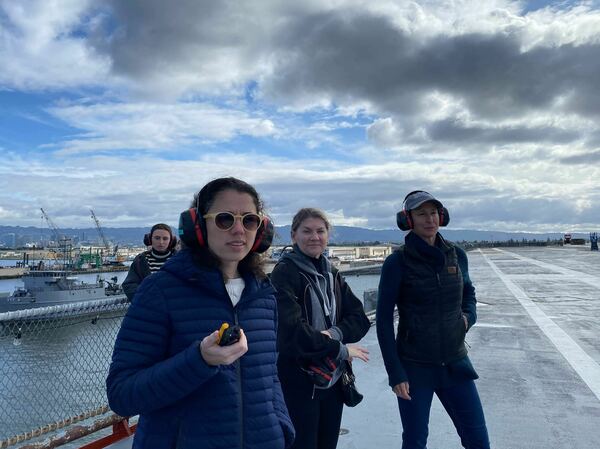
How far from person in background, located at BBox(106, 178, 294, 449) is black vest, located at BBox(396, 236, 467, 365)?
46.7 inches

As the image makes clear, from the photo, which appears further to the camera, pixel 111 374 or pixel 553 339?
pixel 553 339

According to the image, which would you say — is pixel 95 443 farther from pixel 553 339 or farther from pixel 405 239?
pixel 553 339

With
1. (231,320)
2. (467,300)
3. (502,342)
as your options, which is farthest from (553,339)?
(231,320)

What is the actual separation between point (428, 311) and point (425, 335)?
0.14m

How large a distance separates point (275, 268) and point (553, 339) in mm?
5599

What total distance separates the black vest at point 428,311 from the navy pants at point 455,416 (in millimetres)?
189

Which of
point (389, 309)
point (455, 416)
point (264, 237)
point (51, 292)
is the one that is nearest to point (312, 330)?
point (389, 309)

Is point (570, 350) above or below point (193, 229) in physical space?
below

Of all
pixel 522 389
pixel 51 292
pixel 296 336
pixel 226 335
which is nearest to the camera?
pixel 226 335

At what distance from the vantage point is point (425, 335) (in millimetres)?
2910

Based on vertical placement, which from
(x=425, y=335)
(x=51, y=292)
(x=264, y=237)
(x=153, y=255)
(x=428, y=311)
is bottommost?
(x=51, y=292)

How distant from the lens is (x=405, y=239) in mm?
3021

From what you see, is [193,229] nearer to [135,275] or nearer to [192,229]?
[192,229]

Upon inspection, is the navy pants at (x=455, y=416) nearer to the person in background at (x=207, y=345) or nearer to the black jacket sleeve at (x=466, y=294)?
the black jacket sleeve at (x=466, y=294)
